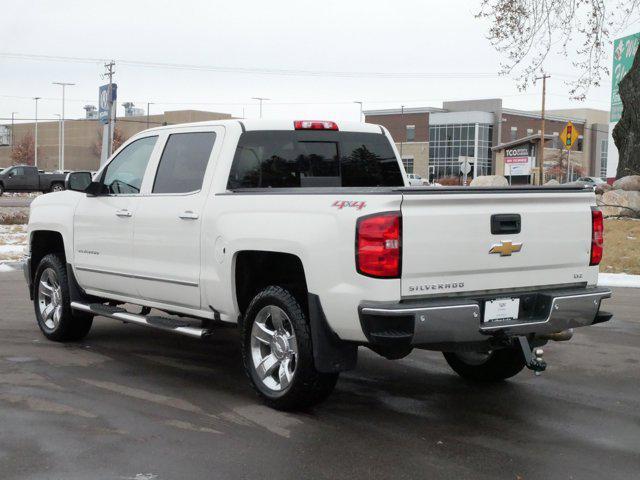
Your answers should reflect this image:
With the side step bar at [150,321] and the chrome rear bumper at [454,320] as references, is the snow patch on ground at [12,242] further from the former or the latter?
the chrome rear bumper at [454,320]

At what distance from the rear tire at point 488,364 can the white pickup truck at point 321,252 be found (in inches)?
0.5

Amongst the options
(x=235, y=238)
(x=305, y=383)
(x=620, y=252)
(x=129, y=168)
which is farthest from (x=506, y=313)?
(x=620, y=252)

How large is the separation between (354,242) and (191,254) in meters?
1.77

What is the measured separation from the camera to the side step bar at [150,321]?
6457mm

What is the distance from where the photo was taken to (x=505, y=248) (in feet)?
17.9

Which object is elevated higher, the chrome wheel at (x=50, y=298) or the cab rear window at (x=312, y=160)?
the cab rear window at (x=312, y=160)

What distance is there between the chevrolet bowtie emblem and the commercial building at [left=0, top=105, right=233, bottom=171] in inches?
4052

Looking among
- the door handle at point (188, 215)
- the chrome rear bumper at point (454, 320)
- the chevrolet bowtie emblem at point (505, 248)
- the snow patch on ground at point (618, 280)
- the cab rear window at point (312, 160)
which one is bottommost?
the snow patch on ground at point (618, 280)

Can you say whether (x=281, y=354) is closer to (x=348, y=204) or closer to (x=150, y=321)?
(x=348, y=204)

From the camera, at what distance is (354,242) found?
514 cm

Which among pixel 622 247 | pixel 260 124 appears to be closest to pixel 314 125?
pixel 260 124

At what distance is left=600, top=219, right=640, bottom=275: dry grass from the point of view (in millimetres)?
15398

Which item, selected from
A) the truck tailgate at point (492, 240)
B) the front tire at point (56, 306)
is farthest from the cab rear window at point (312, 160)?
the front tire at point (56, 306)

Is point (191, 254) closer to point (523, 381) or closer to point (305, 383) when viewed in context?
point (305, 383)
